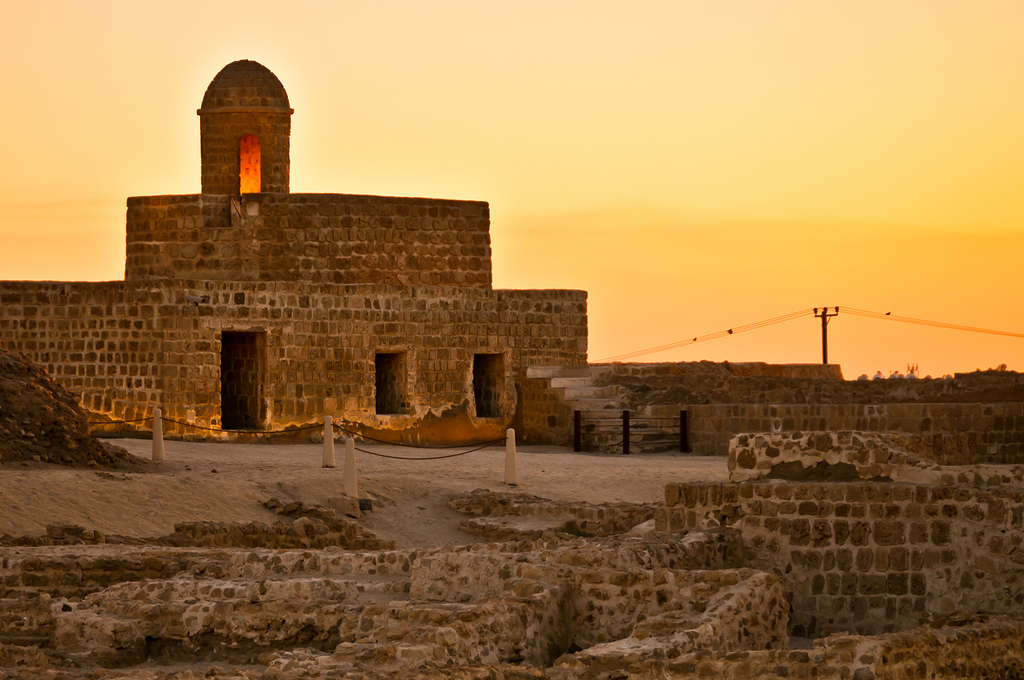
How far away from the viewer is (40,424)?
1828 cm

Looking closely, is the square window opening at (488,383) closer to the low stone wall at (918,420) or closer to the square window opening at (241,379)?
the square window opening at (241,379)

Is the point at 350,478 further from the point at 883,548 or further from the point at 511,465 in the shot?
the point at 883,548

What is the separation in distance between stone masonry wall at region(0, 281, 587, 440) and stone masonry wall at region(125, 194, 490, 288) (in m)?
0.77

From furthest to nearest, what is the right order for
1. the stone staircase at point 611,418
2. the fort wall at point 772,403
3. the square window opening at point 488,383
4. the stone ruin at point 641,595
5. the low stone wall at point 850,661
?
the square window opening at point 488,383
the stone staircase at point 611,418
the fort wall at point 772,403
the stone ruin at point 641,595
the low stone wall at point 850,661

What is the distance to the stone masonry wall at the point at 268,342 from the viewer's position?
23453mm

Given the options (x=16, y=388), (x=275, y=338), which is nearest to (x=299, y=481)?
(x=16, y=388)

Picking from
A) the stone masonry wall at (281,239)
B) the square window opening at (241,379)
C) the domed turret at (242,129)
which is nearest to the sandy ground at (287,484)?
the square window opening at (241,379)

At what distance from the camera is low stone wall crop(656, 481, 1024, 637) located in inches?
460

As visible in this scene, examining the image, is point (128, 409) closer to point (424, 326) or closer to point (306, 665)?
point (424, 326)

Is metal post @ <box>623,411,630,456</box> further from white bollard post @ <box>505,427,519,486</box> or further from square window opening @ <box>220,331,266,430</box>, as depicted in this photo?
square window opening @ <box>220,331,266,430</box>

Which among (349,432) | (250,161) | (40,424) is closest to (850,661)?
(40,424)

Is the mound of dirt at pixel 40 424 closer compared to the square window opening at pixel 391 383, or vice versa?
the mound of dirt at pixel 40 424

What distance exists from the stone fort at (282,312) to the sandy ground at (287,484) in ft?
4.65

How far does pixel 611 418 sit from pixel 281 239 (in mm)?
5864
